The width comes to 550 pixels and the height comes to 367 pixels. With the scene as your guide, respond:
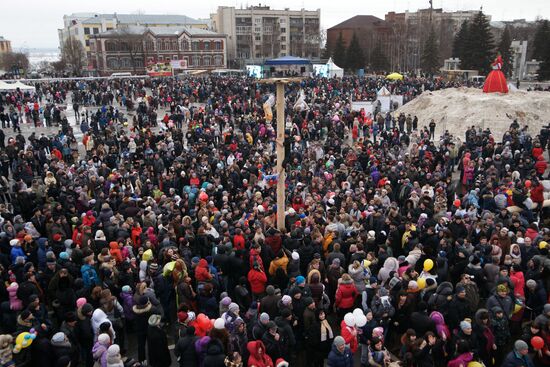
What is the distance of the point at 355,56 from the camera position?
204 feet

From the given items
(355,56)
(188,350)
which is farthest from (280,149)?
(355,56)

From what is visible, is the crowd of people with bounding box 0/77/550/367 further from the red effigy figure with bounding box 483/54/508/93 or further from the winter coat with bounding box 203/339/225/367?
the red effigy figure with bounding box 483/54/508/93

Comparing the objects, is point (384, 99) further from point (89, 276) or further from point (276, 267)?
point (89, 276)

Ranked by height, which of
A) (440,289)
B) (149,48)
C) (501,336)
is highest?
(149,48)

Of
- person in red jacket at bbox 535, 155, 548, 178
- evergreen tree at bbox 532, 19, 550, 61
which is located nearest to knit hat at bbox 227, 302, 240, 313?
person in red jacket at bbox 535, 155, 548, 178

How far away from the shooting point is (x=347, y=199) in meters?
10.5

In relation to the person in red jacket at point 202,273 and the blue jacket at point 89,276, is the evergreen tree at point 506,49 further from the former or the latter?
the blue jacket at point 89,276

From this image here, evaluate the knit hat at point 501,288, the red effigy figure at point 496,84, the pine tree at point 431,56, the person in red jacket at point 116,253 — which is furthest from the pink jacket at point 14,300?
the pine tree at point 431,56

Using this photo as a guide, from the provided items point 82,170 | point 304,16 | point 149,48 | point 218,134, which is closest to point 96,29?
point 149,48

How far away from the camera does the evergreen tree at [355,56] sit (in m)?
61.9

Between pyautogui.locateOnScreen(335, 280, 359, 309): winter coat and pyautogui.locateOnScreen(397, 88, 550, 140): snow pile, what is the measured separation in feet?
57.0

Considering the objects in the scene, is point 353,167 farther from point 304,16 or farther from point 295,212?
point 304,16

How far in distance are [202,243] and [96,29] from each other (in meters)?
89.4

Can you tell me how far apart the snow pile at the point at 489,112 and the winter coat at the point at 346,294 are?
17364 millimetres
